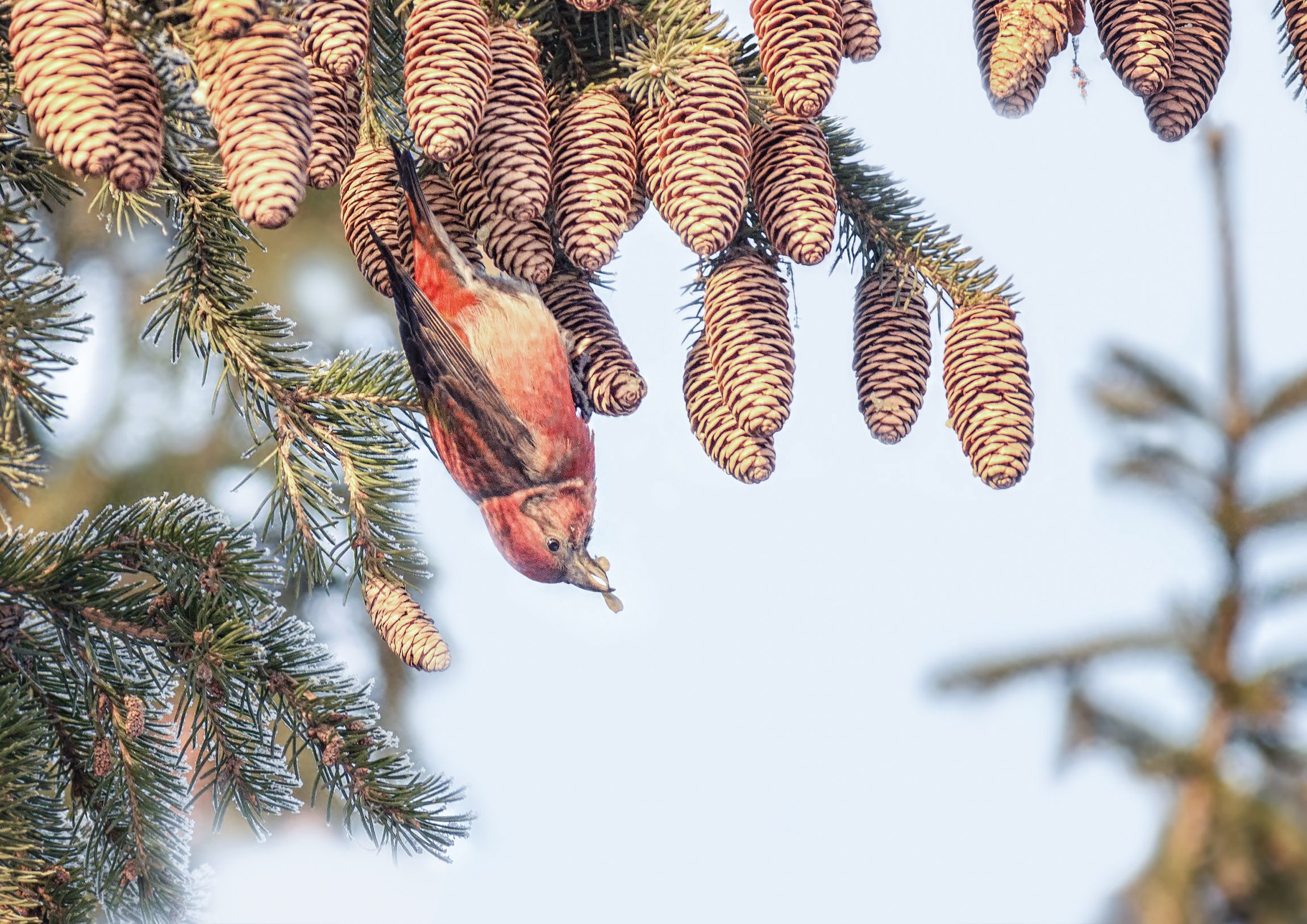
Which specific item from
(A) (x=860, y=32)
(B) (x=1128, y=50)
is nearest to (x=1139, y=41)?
(B) (x=1128, y=50)

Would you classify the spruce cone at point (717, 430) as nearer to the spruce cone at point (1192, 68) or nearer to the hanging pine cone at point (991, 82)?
the hanging pine cone at point (991, 82)

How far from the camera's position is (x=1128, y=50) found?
4.76 feet

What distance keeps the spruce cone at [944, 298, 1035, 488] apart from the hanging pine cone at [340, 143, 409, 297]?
76 cm

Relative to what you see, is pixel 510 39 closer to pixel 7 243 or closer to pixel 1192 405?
pixel 7 243

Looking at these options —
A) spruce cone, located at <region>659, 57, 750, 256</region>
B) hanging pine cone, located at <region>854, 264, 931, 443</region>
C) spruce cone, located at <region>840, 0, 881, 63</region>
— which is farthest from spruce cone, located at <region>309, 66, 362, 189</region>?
hanging pine cone, located at <region>854, 264, 931, 443</region>

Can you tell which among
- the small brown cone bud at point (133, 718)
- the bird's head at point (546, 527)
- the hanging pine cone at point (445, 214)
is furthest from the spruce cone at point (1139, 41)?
the small brown cone bud at point (133, 718)

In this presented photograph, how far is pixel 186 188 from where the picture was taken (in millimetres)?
1547

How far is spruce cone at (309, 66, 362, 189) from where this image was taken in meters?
1.35

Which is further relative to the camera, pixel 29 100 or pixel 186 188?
pixel 186 188

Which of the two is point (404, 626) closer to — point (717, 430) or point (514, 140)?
point (717, 430)

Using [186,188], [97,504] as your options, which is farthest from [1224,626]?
[97,504]

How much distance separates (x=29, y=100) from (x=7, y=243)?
13.0 inches

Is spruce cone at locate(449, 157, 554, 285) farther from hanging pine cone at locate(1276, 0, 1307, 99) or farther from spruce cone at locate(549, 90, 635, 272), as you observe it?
hanging pine cone at locate(1276, 0, 1307, 99)

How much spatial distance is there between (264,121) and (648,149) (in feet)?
1.56
